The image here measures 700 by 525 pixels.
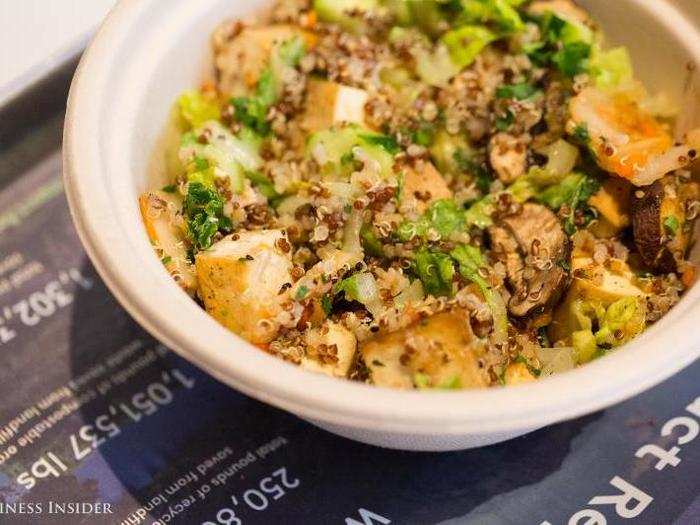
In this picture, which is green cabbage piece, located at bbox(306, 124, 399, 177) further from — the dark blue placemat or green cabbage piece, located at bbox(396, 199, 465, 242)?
the dark blue placemat

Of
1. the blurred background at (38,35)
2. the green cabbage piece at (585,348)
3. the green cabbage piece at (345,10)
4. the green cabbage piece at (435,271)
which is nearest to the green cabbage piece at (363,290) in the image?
the green cabbage piece at (435,271)

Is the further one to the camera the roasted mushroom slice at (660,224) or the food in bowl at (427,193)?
the roasted mushroom slice at (660,224)

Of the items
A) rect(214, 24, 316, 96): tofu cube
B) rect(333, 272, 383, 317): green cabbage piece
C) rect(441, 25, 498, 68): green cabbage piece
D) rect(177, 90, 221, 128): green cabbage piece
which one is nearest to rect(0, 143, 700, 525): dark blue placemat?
rect(333, 272, 383, 317): green cabbage piece

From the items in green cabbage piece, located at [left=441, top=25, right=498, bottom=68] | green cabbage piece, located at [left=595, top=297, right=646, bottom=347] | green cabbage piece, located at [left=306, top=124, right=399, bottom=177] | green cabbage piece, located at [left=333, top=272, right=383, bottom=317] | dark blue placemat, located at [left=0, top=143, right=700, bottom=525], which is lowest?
dark blue placemat, located at [left=0, top=143, right=700, bottom=525]

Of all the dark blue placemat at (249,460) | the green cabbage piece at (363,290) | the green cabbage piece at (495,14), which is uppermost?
the green cabbage piece at (495,14)

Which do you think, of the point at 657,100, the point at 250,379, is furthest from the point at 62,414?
the point at 657,100

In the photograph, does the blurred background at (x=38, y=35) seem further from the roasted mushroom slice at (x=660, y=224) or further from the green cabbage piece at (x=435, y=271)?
the roasted mushroom slice at (x=660, y=224)

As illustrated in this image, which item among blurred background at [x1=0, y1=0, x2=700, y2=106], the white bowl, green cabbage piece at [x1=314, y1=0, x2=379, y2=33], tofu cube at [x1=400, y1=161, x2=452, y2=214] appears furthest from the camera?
blurred background at [x1=0, y1=0, x2=700, y2=106]
